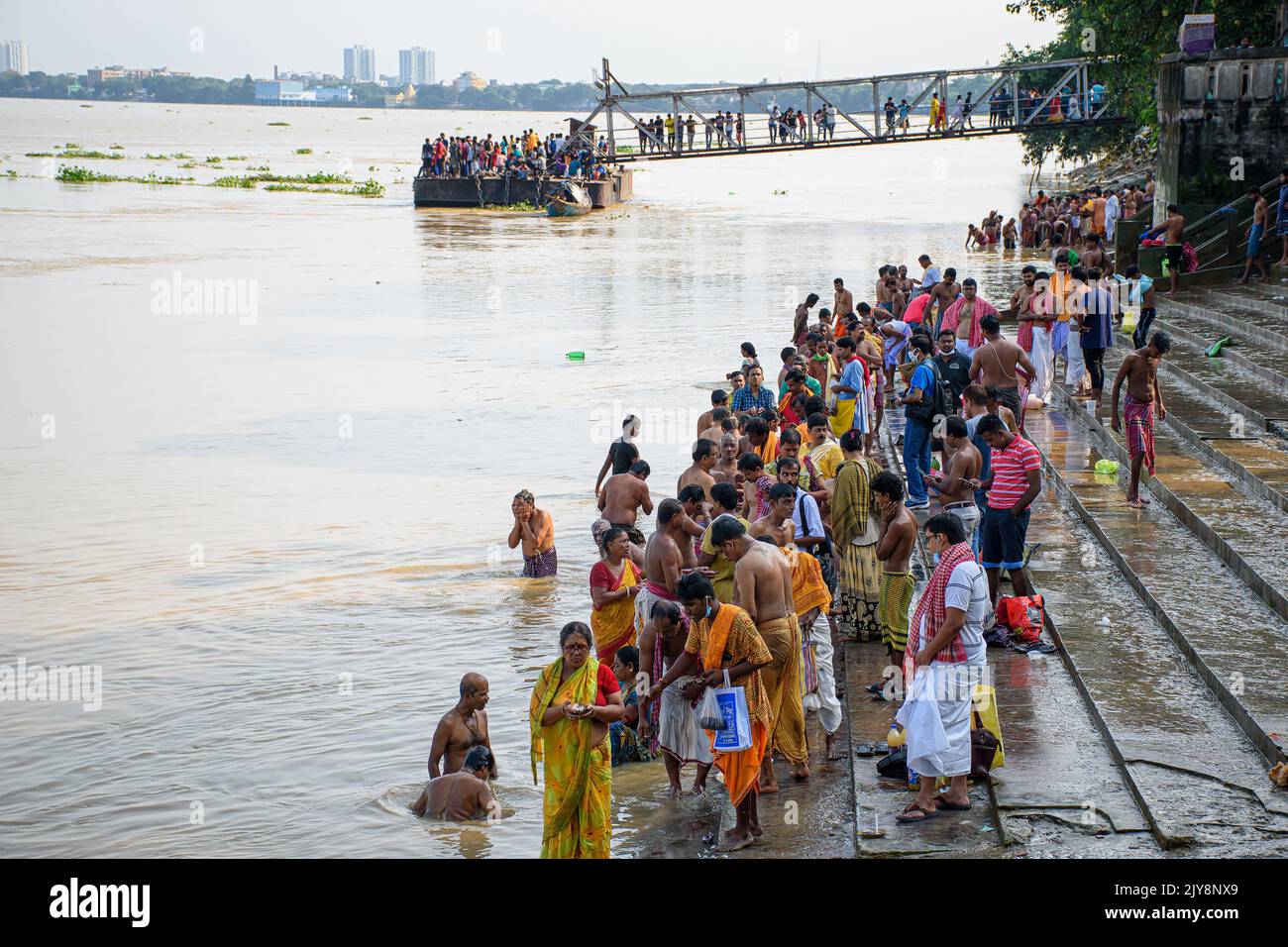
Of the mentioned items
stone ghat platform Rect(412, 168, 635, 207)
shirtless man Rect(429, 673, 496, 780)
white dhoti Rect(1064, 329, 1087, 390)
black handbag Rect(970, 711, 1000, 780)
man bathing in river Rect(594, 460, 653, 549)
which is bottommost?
shirtless man Rect(429, 673, 496, 780)

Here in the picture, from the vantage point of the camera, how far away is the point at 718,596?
286 inches

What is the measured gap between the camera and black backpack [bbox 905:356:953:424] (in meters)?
10.8

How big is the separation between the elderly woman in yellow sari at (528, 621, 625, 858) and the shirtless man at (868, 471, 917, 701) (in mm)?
2199

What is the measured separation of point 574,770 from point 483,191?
49538 mm

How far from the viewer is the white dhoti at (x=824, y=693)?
291 inches

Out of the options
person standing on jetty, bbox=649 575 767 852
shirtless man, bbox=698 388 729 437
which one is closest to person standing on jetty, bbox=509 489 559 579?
shirtless man, bbox=698 388 729 437

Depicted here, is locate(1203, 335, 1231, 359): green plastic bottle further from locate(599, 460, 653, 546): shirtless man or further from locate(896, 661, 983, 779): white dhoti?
locate(896, 661, 983, 779): white dhoti

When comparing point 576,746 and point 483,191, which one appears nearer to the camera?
point 576,746

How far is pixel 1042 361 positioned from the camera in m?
14.4

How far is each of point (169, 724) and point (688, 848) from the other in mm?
3849

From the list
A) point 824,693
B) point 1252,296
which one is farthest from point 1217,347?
point 824,693

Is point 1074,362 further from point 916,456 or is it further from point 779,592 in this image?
point 779,592

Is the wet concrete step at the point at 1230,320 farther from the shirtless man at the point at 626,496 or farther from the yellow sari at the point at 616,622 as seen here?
the yellow sari at the point at 616,622
